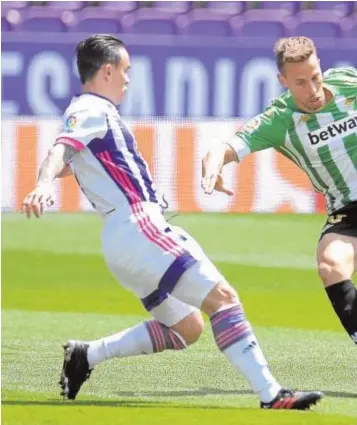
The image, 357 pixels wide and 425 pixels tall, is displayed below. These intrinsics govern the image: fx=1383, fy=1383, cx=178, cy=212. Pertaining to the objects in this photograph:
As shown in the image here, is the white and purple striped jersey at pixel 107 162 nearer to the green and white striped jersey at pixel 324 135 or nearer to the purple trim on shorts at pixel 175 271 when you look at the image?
the purple trim on shorts at pixel 175 271

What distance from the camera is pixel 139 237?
6.05m

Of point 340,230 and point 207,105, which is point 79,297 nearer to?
point 340,230

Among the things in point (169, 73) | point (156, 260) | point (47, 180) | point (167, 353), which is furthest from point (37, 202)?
point (169, 73)

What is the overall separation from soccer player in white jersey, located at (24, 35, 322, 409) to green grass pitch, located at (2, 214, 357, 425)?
272 millimetres

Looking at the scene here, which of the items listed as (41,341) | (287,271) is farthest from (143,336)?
(287,271)

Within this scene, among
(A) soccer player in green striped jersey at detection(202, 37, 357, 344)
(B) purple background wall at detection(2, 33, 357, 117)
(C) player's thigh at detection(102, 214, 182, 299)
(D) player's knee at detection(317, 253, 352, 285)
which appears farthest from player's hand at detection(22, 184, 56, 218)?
(B) purple background wall at detection(2, 33, 357, 117)

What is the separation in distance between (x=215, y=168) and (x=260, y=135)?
26.5 inches

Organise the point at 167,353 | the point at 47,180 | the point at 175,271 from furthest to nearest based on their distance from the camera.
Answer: the point at 167,353, the point at 175,271, the point at 47,180

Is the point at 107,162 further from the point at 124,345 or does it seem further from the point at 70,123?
the point at 124,345

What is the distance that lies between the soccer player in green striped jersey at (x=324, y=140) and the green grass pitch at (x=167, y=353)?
1.93ft

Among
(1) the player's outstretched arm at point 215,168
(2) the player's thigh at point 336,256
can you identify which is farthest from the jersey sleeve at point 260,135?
(2) the player's thigh at point 336,256

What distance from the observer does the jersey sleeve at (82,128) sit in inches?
236

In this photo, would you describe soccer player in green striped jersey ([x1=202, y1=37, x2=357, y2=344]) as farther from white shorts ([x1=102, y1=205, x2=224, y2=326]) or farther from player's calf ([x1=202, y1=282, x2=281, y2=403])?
player's calf ([x1=202, y1=282, x2=281, y2=403])

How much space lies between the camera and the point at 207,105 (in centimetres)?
1817
